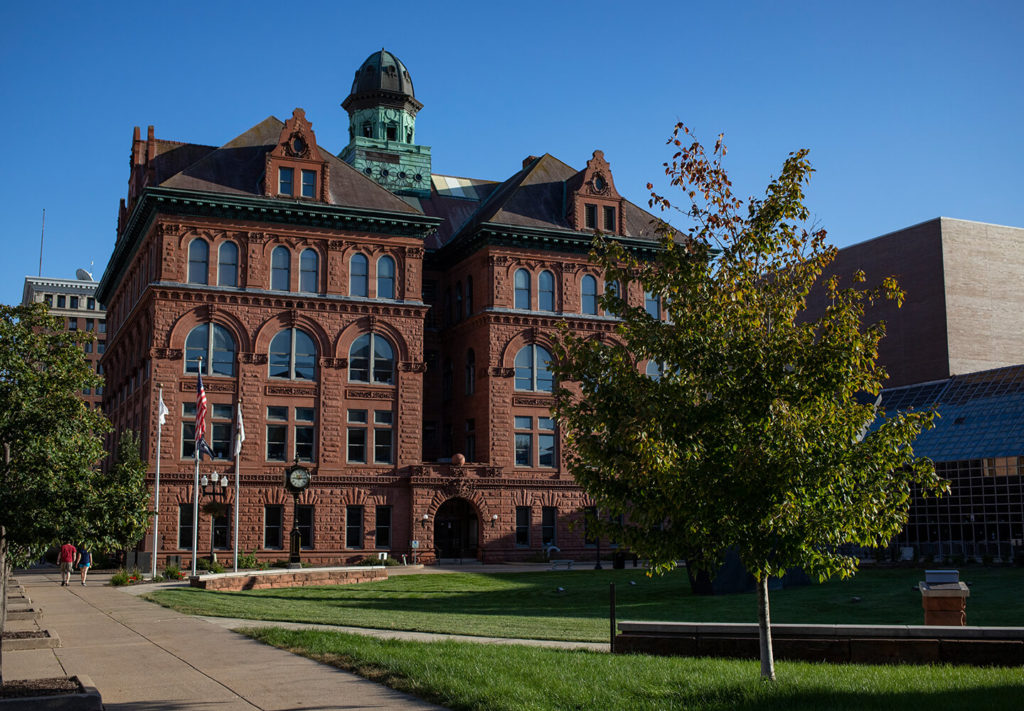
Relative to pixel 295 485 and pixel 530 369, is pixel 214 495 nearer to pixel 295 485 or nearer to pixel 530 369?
pixel 295 485

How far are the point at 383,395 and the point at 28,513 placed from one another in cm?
4194

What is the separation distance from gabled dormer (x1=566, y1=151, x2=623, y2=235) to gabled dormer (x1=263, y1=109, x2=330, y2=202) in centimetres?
Answer: 1429

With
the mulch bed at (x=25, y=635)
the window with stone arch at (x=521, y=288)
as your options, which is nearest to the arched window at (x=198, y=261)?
the window with stone arch at (x=521, y=288)

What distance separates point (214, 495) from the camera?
4912 cm

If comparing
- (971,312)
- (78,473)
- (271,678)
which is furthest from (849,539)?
(971,312)

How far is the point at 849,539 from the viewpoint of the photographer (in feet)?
44.1

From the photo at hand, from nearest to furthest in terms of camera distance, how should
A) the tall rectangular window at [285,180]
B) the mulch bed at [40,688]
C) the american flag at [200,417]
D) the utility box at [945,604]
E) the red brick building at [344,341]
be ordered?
1. the mulch bed at [40,688]
2. the utility box at [945,604]
3. the american flag at [200,417]
4. the red brick building at [344,341]
5. the tall rectangular window at [285,180]

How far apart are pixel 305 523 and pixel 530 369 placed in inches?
586

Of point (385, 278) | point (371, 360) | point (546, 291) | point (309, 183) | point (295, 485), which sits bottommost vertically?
point (295, 485)

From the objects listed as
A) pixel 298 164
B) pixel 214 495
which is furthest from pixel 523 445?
pixel 298 164

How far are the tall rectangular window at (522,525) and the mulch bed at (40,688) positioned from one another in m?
44.5

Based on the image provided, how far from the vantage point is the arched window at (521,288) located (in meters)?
59.5

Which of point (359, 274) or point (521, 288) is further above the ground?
point (359, 274)

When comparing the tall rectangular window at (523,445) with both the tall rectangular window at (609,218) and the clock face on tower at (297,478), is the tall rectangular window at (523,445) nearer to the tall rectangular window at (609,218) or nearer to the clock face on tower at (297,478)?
the tall rectangular window at (609,218)
